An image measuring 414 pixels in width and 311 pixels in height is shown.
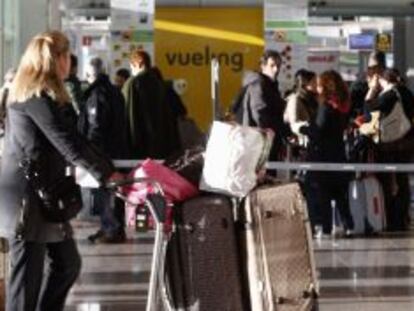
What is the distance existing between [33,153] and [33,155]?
11 millimetres

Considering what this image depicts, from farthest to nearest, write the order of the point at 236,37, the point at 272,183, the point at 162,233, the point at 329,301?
the point at 236,37 → the point at 329,301 → the point at 272,183 → the point at 162,233

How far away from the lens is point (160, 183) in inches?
191

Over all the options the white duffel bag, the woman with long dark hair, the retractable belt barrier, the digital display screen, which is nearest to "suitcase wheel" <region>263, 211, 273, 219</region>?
the white duffel bag

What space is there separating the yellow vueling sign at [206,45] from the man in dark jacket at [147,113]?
4.19 metres

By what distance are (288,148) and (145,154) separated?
6.33ft

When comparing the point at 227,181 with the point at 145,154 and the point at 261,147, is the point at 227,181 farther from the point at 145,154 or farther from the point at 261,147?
the point at 145,154

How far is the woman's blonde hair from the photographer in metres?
5.29

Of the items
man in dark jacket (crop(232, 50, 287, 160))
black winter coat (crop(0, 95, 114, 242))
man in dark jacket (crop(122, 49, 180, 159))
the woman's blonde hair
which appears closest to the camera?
black winter coat (crop(0, 95, 114, 242))

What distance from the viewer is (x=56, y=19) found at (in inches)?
560

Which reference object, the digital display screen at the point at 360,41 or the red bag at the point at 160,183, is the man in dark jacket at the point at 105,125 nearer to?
the red bag at the point at 160,183

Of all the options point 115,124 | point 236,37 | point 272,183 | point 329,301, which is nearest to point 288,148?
point 115,124

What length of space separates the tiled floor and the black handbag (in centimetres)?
187

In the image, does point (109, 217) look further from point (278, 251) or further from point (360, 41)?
point (360, 41)

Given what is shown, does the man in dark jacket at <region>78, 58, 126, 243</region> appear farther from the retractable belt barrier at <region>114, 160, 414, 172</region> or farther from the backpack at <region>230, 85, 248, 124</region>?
the backpack at <region>230, 85, 248, 124</region>
